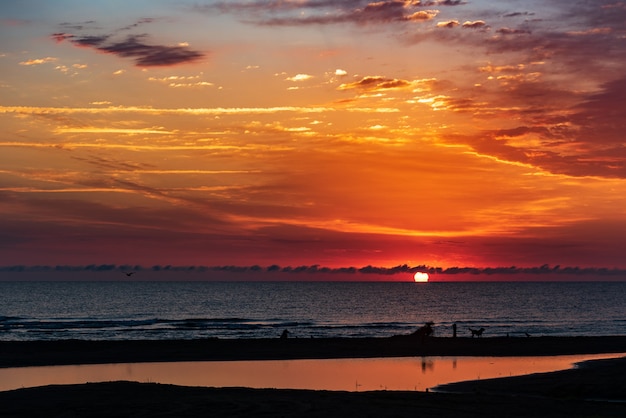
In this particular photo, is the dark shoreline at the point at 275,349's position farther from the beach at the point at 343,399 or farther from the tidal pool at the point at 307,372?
the beach at the point at 343,399

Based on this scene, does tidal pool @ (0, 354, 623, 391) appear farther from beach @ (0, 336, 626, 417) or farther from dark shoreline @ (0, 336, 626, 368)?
beach @ (0, 336, 626, 417)

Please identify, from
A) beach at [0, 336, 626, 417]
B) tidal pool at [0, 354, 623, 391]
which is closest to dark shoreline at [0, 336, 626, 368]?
tidal pool at [0, 354, 623, 391]

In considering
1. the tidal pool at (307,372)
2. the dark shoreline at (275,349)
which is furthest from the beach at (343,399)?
the dark shoreline at (275,349)

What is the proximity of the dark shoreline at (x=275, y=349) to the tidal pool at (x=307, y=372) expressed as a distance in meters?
2.82

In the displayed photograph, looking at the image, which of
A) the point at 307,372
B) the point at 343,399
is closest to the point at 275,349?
the point at 307,372

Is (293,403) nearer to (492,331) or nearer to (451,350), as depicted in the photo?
(451,350)

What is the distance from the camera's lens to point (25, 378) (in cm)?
4028

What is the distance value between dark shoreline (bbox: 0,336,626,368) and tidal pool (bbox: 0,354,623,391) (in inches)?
111

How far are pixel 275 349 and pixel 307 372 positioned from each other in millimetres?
14841

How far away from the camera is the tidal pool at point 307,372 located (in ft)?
124

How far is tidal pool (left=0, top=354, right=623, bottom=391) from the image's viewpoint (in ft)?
124

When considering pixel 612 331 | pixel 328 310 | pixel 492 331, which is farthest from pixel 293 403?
pixel 328 310

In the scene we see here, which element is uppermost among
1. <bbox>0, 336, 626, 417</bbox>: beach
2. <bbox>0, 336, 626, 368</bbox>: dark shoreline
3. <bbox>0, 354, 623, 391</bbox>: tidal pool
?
<bbox>0, 336, 626, 368</bbox>: dark shoreline

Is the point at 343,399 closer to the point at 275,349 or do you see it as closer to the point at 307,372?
the point at 307,372
